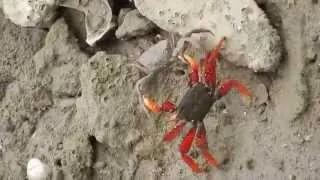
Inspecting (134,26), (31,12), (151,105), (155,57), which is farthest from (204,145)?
(31,12)

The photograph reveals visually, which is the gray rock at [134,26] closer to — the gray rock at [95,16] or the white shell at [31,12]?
the gray rock at [95,16]

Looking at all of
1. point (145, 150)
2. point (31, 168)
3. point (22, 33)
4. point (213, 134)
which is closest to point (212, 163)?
point (213, 134)

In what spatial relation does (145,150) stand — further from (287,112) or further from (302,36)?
(302,36)

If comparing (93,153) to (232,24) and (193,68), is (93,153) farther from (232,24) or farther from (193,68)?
(232,24)

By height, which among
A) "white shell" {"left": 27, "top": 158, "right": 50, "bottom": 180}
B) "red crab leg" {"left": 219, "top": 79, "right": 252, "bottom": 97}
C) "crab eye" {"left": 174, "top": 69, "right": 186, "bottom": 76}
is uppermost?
"red crab leg" {"left": 219, "top": 79, "right": 252, "bottom": 97}

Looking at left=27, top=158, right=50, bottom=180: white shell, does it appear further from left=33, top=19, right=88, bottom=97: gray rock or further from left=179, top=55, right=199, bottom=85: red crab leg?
left=179, top=55, right=199, bottom=85: red crab leg

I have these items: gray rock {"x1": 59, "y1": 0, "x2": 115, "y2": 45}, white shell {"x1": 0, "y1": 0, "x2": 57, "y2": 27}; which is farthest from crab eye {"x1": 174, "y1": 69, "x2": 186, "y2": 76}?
white shell {"x1": 0, "y1": 0, "x2": 57, "y2": 27}

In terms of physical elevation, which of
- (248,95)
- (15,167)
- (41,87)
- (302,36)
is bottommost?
(15,167)
